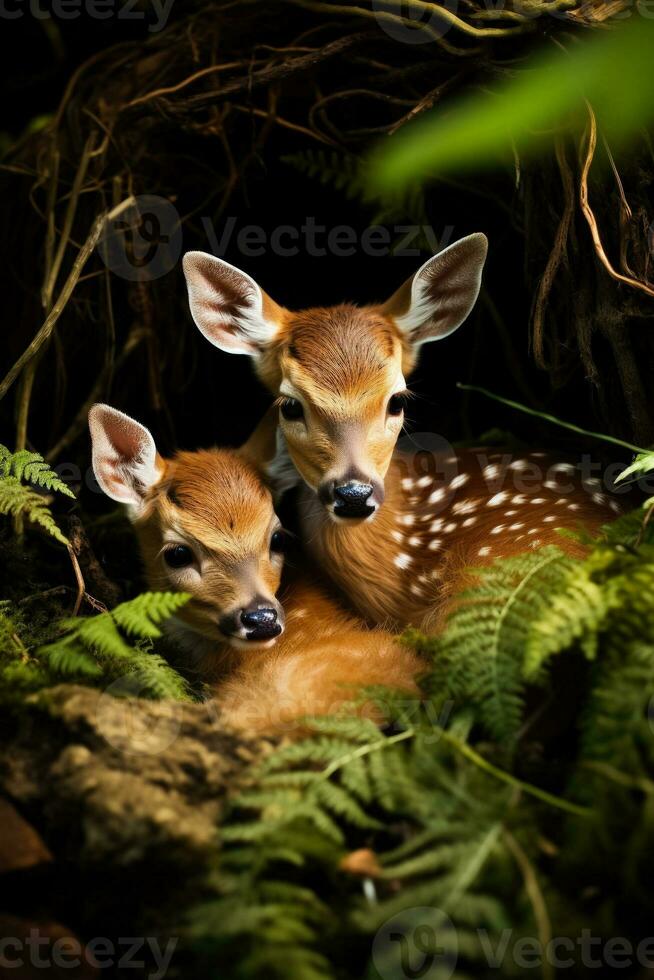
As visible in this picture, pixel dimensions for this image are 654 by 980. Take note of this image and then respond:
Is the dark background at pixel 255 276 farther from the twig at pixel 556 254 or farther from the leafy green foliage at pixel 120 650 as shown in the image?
the leafy green foliage at pixel 120 650

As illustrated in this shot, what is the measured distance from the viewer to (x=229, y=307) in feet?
11.0

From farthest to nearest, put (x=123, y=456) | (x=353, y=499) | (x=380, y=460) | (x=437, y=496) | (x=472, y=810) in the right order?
(x=437, y=496)
(x=123, y=456)
(x=380, y=460)
(x=353, y=499)
(x=472, y=810)

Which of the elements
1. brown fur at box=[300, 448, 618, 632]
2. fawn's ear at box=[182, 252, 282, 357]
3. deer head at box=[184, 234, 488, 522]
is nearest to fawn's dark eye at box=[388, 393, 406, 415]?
deer head at box=[184, 234, 488, 522]

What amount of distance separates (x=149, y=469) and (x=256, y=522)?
485mm

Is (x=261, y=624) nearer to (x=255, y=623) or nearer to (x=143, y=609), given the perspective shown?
(x=255, y=623)

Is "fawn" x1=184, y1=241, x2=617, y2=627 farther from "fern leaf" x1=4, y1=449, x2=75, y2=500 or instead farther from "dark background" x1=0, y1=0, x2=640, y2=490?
"fern leaf" x1=4, y1=449, x2=75, y2=500

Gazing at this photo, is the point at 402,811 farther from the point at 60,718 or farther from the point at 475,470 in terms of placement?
the point at 475,470

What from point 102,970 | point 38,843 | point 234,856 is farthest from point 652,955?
point 38,843

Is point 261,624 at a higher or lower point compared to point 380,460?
lower

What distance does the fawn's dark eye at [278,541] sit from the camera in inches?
127

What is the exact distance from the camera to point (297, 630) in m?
3.11

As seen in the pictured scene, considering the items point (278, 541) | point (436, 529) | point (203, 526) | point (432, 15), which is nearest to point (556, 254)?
point (432, 15)

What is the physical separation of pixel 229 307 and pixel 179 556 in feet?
3.30

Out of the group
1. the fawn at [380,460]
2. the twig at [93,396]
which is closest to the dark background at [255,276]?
the twig at [93,396]
